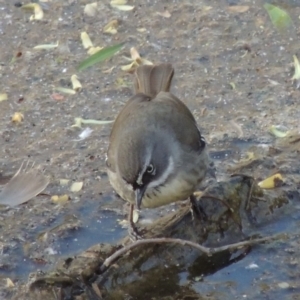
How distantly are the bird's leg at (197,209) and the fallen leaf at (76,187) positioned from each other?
1.19m

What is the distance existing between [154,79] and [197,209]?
1.29 metres

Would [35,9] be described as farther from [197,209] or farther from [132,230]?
[197,209]

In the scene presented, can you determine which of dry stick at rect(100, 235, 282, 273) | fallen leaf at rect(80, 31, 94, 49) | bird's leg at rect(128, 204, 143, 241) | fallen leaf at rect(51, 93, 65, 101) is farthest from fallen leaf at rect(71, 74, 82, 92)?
dry stick at rect(100, 235, 282, 273)

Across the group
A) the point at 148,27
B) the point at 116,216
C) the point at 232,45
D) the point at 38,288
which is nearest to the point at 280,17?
the point at 232,45

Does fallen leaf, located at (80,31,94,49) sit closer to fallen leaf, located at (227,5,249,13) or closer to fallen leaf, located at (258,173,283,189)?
fallen leaf, located at (227,5,249,13)

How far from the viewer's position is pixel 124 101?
25.4 feet

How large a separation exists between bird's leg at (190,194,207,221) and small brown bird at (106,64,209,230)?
52mm

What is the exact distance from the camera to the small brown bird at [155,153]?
18.1 feet

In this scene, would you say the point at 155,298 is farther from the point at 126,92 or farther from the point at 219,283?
the point at 126,92

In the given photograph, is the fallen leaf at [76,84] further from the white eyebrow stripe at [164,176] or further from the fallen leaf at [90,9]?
the white eyebrow stripe at [164,176]

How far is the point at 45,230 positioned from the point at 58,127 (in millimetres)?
1424

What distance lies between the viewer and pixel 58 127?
7.47 metres

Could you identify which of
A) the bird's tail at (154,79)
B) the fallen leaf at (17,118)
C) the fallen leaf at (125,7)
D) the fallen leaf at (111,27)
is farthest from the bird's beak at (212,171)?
the fallen leaf at (125,7)

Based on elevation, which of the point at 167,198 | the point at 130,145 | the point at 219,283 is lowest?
the point at 219,283
